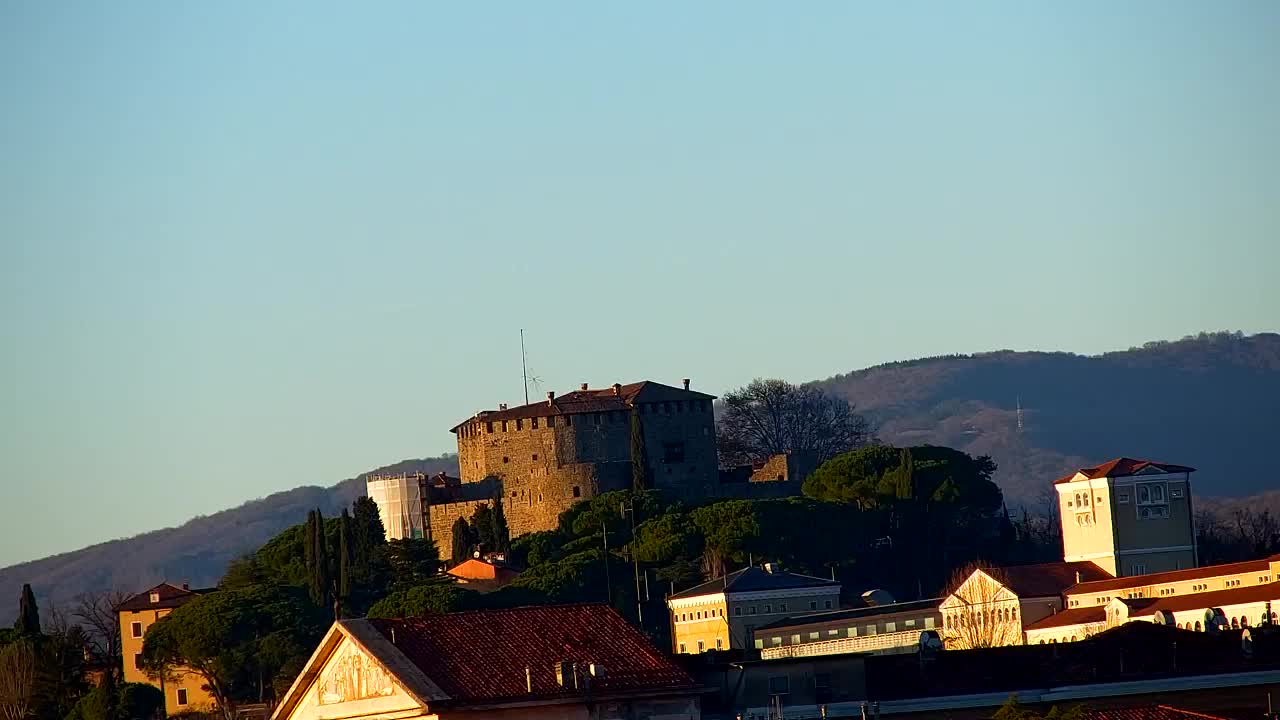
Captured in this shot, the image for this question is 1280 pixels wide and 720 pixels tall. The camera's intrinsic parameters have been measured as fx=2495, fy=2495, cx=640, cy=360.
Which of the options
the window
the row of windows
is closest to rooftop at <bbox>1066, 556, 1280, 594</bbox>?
the row of windows

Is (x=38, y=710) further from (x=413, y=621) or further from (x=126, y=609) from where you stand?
(x=413, y=621)

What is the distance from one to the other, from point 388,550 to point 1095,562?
27.2 metres

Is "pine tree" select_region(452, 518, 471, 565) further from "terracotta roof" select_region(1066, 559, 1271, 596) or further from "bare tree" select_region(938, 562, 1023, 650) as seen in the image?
"terracotta roof" select_region(1066, 559, 1271, 596)

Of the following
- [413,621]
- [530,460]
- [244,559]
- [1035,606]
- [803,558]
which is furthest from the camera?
[244,559]

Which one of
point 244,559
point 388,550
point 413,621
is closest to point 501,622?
point 413,621

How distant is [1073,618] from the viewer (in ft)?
261

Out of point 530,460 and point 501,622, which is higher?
point 530,460

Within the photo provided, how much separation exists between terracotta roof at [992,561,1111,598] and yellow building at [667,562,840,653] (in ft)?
21.2

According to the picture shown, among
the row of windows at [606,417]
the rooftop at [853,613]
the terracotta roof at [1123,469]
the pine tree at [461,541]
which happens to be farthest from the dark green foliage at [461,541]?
the terracotta roof at [1123,469]

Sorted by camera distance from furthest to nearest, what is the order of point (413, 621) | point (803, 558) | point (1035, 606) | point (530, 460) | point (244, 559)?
point (244, 559) < point (530, 460) < point (803, 558) < point (1035, 606) < point (413, 621)

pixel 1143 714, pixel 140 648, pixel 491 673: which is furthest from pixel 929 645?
pixel 140 648

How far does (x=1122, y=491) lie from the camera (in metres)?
88.8

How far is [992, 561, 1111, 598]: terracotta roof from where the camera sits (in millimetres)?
84562

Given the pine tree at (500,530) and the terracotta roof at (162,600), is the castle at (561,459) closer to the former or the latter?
the pine tree at (500,530)
